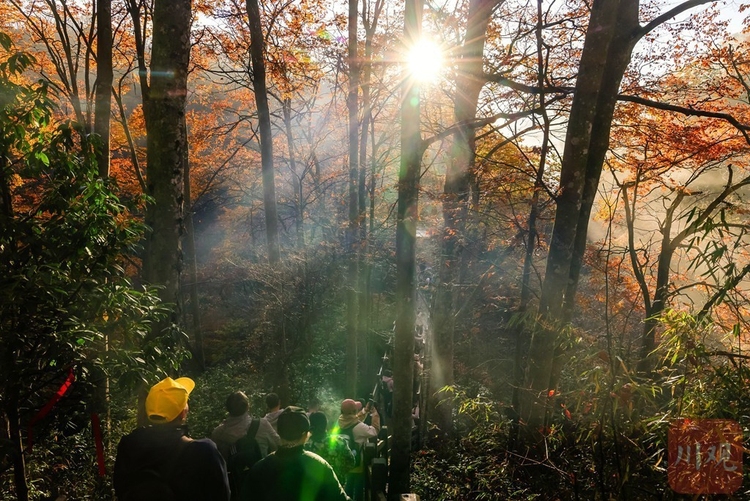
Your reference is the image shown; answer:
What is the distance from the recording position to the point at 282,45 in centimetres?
Answer: 1246

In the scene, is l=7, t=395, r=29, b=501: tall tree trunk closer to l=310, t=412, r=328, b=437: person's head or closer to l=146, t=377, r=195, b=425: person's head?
l=146, t=377, r=195, b=425: person's head

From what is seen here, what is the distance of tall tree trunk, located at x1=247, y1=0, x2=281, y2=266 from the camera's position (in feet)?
34.3

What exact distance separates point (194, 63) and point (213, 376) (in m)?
9.35

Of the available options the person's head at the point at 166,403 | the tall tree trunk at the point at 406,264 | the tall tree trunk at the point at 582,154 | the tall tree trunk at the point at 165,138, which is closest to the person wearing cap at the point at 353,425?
the tall tree trunk at the point at 406,264

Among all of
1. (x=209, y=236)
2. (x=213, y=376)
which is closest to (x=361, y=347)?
(x=213, y=376)

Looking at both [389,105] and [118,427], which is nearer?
[118,427]

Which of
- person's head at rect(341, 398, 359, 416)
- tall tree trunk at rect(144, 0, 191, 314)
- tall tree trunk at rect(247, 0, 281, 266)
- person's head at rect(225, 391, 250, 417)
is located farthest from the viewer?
tall tree trunk at rect(247, 0, 281, 266)

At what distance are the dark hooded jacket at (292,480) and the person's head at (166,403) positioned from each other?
674 mm

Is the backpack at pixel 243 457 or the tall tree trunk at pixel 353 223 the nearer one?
the backpack at pixel 243 457

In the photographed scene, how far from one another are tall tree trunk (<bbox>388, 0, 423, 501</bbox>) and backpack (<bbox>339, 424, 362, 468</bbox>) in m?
0.53

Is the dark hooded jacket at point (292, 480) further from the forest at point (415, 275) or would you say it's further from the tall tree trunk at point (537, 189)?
the tall tree trunk at point (537, 189)

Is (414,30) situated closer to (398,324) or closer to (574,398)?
(398,324)

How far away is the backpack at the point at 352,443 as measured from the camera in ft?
17.9

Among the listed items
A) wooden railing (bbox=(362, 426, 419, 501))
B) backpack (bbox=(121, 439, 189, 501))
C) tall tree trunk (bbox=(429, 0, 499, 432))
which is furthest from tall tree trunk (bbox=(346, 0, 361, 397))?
backpack (bbox=(121, 439, 189, 501))
